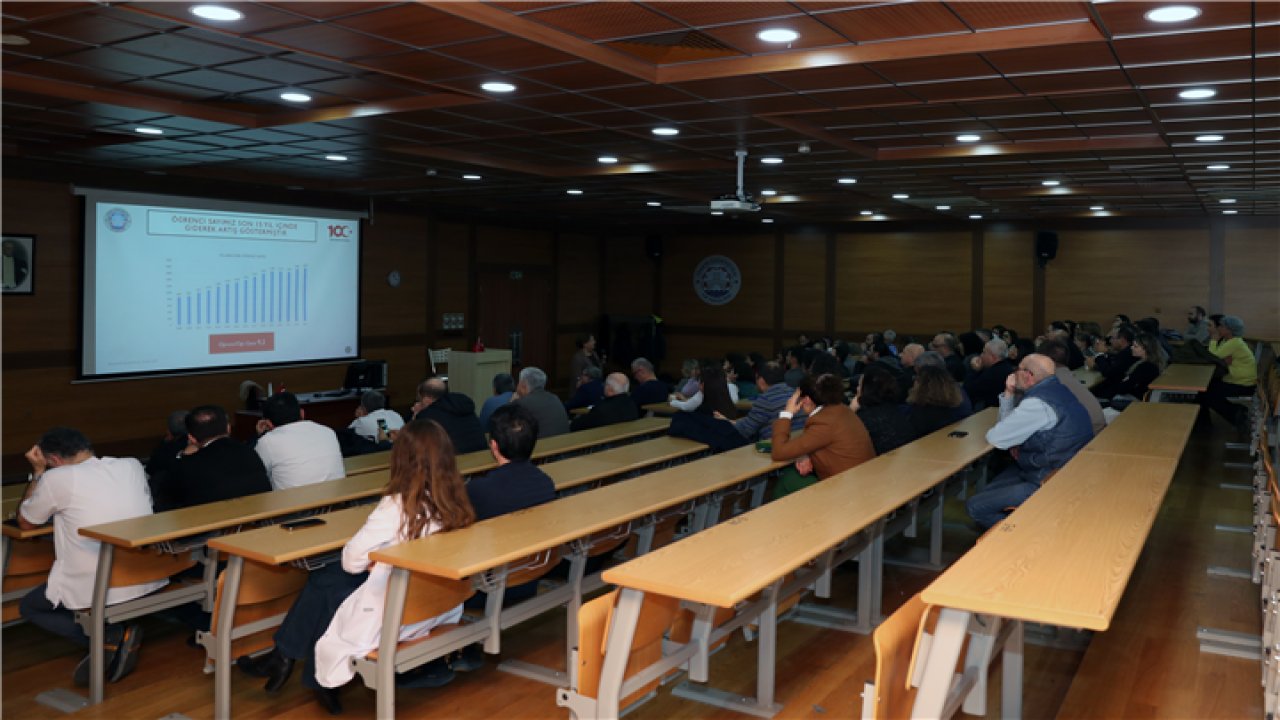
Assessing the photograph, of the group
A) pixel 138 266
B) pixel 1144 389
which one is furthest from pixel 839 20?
pixel 138 266

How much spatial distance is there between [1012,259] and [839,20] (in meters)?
11.1

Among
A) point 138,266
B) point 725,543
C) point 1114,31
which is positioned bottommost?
point 725,543

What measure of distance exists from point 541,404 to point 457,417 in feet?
3.00

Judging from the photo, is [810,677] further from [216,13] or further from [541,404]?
[216,13]

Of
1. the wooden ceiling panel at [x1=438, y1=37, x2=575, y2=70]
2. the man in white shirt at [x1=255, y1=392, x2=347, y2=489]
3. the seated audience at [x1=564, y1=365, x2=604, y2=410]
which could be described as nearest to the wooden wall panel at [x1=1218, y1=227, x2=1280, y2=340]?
the seated audience at [x1=564, y1=365, x2=604, y2=410]

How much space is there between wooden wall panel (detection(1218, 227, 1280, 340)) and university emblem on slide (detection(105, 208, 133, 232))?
13.5 m

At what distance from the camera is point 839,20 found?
440 cm

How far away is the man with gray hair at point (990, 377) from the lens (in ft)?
28.0

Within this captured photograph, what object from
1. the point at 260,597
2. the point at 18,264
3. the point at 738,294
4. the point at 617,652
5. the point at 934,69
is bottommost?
the point at 260,597

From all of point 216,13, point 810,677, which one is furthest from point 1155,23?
point 216,13

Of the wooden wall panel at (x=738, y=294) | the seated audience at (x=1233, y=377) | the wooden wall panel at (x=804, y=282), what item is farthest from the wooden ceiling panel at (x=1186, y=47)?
the wooden wall panel at (x=738, y=294)

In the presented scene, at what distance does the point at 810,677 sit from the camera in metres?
4.23

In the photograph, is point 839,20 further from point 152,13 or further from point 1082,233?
point 1082,233

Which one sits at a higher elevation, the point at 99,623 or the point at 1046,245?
the point at 1046,245
